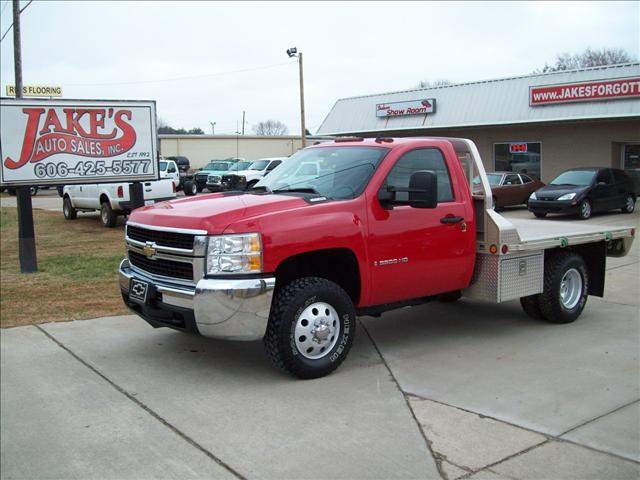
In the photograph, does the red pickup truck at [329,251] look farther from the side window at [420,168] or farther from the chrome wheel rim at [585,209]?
the chrome wheel rim at [585,209]

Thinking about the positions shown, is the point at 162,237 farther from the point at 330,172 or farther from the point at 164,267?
the point at 330,172

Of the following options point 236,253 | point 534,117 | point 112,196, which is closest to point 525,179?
point 534,117

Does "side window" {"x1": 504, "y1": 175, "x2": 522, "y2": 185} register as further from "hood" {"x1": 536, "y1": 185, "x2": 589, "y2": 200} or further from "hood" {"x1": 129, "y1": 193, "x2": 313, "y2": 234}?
"hood" {"x1": 129, "y1": 193, "x2": 313, "y2": 234}

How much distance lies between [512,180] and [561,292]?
17.0m

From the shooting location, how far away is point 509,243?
6.93 meters

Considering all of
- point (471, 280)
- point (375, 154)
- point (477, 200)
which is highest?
point (375, 154)

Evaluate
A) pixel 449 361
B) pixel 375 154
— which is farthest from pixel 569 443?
pixel 375 154

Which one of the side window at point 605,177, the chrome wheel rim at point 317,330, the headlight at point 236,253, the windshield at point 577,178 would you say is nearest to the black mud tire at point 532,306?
the chrome wheel rim at point 317,330

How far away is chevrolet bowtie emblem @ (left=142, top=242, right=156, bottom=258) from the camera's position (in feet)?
19.4

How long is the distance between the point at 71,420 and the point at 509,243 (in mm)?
4398

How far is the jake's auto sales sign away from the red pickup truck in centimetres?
562

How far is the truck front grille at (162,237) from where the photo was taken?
5582 millimetres

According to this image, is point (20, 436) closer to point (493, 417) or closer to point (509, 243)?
point (493, 417)

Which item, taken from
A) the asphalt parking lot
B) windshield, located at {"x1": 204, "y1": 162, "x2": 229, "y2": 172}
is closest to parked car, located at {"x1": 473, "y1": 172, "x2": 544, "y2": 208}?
the asphalt parking lot
